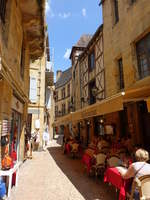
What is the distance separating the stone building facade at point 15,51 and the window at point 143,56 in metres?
4.21

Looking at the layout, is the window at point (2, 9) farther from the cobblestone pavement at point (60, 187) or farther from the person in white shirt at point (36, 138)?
the person in white shirt at point (36, 138)

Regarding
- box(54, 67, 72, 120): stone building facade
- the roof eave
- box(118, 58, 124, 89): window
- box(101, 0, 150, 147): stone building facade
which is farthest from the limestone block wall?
box(54, 67, 72, 120): stone building facade

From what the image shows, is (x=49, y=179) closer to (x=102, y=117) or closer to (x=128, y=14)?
(x=102, y=117)

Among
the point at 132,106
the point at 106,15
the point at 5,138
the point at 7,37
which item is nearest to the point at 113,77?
the point at 132,106

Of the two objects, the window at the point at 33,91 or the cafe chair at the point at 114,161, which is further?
the window at the point at 33,91

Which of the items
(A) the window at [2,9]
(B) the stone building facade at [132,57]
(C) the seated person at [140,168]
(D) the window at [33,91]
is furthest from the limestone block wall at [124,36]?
(D) the window at [33,91]

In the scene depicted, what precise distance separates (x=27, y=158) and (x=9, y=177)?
A: 506cm

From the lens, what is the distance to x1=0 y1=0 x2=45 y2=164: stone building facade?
162 inches

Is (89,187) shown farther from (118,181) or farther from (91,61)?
(91,61)

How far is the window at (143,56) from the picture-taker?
6300 mm

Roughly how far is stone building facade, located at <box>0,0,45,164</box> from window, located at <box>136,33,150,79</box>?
4.21 meters

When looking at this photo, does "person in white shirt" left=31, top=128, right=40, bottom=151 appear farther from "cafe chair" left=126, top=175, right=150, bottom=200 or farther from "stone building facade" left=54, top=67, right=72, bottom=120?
"stone building facade" left=54, top=67, right=72, bottom=120

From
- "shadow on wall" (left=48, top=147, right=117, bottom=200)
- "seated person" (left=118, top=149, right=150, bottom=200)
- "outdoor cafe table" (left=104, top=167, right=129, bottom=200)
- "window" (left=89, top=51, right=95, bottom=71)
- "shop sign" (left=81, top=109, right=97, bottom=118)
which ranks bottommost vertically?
"shadow on wall" (left=48, top=147, right=117, bottom=200)

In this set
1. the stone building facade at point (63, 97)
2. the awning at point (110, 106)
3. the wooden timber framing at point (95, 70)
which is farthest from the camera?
the stone building facade at point (63, 97)
